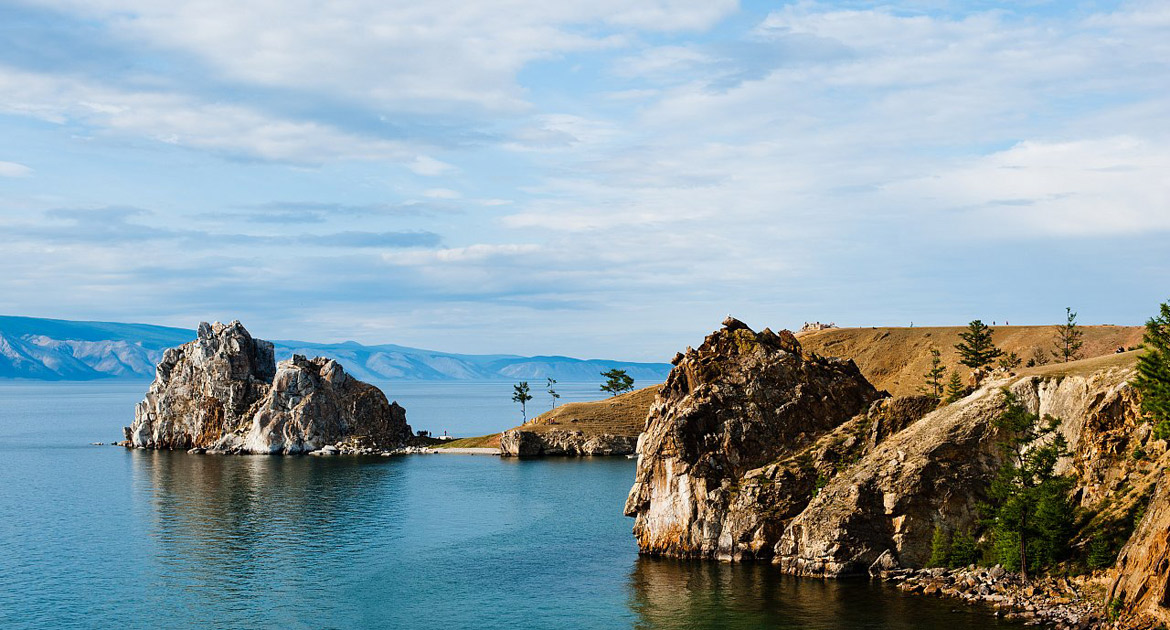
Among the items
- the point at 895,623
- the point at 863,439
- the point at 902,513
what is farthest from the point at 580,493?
the point at 895,623

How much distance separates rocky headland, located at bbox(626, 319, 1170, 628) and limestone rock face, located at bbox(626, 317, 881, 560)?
16cm

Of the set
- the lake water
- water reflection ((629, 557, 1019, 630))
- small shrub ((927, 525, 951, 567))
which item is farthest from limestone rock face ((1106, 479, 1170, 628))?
small shrub ((927, 525, 951, 567))

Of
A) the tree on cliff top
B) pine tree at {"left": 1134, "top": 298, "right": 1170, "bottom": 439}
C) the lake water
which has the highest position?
pine tree at {"left": 1134, "top": 298, "right": 1170, "bottom": 439}

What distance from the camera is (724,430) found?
336ft

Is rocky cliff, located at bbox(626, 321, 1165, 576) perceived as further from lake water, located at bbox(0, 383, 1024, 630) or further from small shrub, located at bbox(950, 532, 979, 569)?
lake water, located at bbox(0, 383, 1024, 630)

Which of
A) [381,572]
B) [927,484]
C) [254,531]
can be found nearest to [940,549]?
[927,484]

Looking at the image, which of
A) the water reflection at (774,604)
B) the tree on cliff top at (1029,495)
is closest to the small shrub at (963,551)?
the tree on cliff top at (1029,495)

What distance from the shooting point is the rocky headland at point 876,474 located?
2980 inches

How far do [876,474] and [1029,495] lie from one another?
45.5 ft

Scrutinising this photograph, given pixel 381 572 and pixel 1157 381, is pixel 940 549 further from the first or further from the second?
pixel 381 572

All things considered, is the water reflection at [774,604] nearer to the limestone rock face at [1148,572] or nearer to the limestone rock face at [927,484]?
the limestone rock face at [927,484]

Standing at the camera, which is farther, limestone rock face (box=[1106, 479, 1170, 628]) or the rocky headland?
the rocky headland

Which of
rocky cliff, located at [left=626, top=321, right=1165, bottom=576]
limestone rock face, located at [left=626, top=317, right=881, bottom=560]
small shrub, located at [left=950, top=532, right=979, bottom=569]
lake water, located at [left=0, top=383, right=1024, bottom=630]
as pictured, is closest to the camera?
lake water, located at [left=0, top=383, right=1024, bottom=630]

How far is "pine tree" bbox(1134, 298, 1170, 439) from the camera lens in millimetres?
76125
